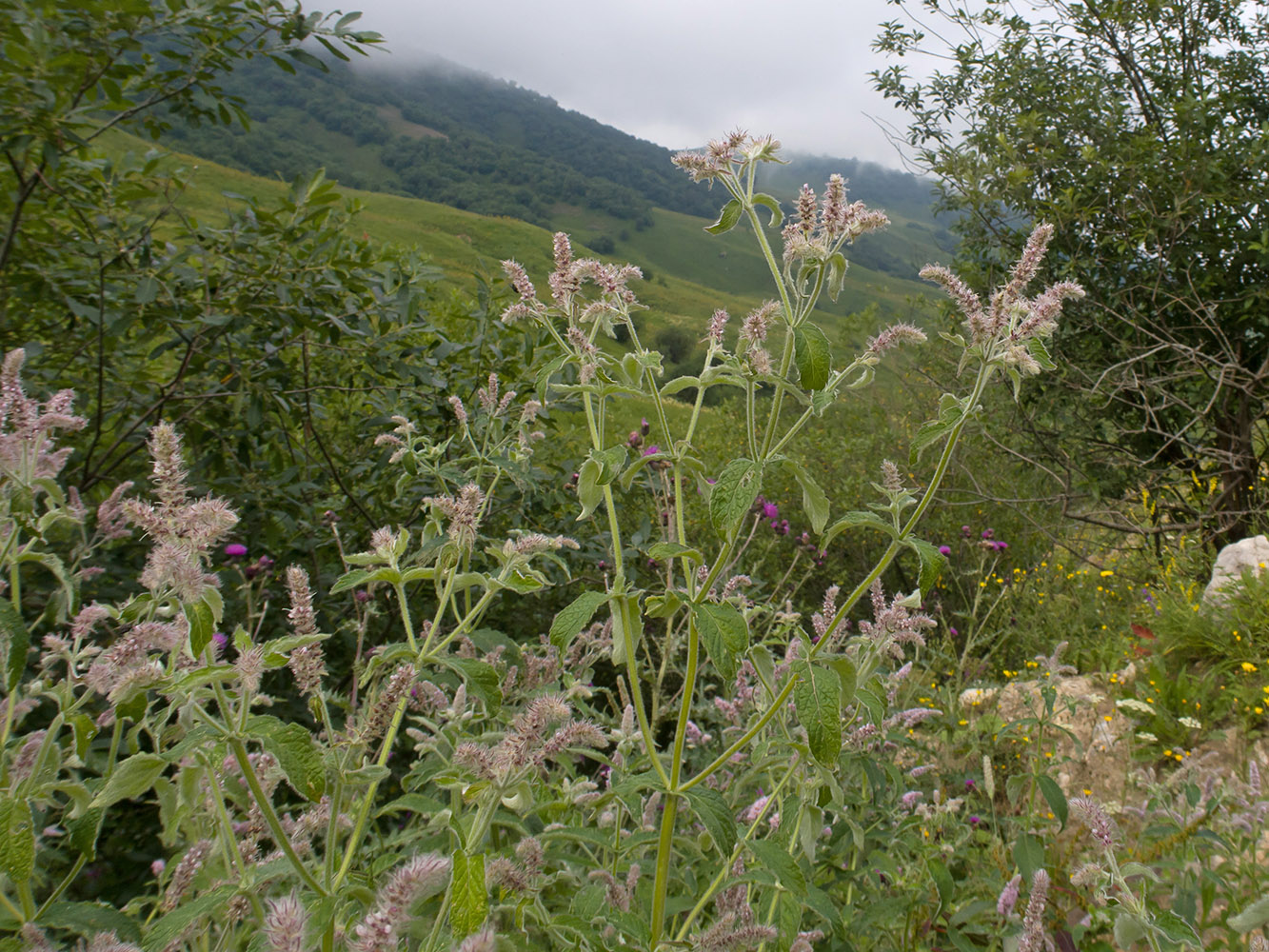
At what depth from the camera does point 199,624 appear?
1.07m

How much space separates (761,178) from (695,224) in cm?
12322

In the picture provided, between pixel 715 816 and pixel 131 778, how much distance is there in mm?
943

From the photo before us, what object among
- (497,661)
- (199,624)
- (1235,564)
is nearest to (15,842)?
(199,624)

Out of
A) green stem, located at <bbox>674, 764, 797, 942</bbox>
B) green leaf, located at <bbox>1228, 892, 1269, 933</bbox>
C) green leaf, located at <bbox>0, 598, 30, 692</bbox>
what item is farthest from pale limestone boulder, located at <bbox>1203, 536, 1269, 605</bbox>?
green leaf, located at <bbox>0, 598, 30, 692</bbox>

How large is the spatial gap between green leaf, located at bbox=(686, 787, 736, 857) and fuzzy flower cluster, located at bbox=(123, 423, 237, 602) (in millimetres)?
915

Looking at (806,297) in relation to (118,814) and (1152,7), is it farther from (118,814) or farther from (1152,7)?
(1152,7)

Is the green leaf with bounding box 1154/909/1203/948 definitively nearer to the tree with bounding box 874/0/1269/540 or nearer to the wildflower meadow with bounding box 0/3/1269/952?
the wildflower meadow with bounding box 0/3/1269/952

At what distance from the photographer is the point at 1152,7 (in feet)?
18.7

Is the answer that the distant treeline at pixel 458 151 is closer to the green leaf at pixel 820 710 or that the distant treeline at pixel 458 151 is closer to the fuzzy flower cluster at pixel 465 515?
the fuzzy flower cluster at pixel 465 515

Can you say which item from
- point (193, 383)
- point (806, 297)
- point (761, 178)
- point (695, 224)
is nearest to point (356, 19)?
point (193, 383)

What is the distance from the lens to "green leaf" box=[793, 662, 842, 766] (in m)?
1.23

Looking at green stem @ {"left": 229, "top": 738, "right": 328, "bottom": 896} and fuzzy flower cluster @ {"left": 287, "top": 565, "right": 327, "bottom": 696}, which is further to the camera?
fuzzy flower cluster @ {"left": 287, "top": 565, "right": 327, "bottom": 696}

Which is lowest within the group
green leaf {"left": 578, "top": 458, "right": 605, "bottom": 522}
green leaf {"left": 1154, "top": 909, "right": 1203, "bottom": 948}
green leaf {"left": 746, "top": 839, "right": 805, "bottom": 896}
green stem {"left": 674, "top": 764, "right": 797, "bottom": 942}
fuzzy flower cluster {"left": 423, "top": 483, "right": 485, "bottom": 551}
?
green stem {"left": 674, "top": 764, "right": 797, "bottom": 942}

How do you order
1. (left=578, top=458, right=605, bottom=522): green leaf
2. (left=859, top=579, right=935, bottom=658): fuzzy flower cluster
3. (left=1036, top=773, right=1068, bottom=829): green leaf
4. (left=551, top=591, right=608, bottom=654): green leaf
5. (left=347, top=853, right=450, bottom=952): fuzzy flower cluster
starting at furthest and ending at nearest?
(left=1036, top=773, right=1068, bottom=829): green leaf
(left=859, top=579, right=935, bottom=658): fuzzy flower cluster
(left=578, top=458, right=605, bottom=522): green leaf
(left=551, top=591, right=608, bottom=654): green leaf
(left=347, top=853, right=450, bottom=952): fuzzy flower cluster
